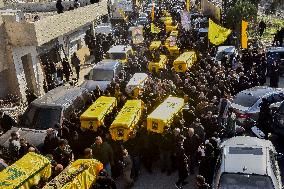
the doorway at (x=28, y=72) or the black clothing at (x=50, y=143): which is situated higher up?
the black clothing at (x=50, y=143)

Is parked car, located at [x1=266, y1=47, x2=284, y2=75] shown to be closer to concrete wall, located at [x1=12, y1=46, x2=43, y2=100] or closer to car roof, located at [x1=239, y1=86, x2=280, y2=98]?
car roof, located at [x1=239, y1=86, x2=280, y2=98]

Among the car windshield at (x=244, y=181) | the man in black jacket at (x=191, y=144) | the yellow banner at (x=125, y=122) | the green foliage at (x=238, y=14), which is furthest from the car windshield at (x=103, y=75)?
the green foliage at (x=238, y=14)

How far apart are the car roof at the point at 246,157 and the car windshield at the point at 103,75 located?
374 inches

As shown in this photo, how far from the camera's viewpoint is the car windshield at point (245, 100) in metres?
14.7

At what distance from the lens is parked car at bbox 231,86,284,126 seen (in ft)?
47.5

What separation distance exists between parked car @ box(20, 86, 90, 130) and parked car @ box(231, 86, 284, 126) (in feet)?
18.9

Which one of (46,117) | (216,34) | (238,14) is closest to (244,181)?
(46,117)

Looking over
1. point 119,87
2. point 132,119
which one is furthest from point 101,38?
point 132,119

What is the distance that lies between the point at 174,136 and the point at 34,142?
4.23 metres

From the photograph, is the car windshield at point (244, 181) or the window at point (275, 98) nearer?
the car windshield at point (244, 181)

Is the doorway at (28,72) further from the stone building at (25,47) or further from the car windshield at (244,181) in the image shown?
the car windshield at (244,181)

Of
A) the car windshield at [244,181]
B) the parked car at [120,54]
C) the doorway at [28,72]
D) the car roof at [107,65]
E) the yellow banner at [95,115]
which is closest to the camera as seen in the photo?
the car windshield at [244,181]

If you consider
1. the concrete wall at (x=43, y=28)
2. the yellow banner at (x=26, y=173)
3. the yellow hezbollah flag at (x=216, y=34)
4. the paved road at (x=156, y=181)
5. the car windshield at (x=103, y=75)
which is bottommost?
the paved road at (x=156, y=181)

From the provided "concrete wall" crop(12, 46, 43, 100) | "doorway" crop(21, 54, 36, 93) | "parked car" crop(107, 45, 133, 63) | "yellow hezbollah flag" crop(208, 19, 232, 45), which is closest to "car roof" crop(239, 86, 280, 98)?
"yellow hezbollah flag" crop(208, 19, 232, 45)
